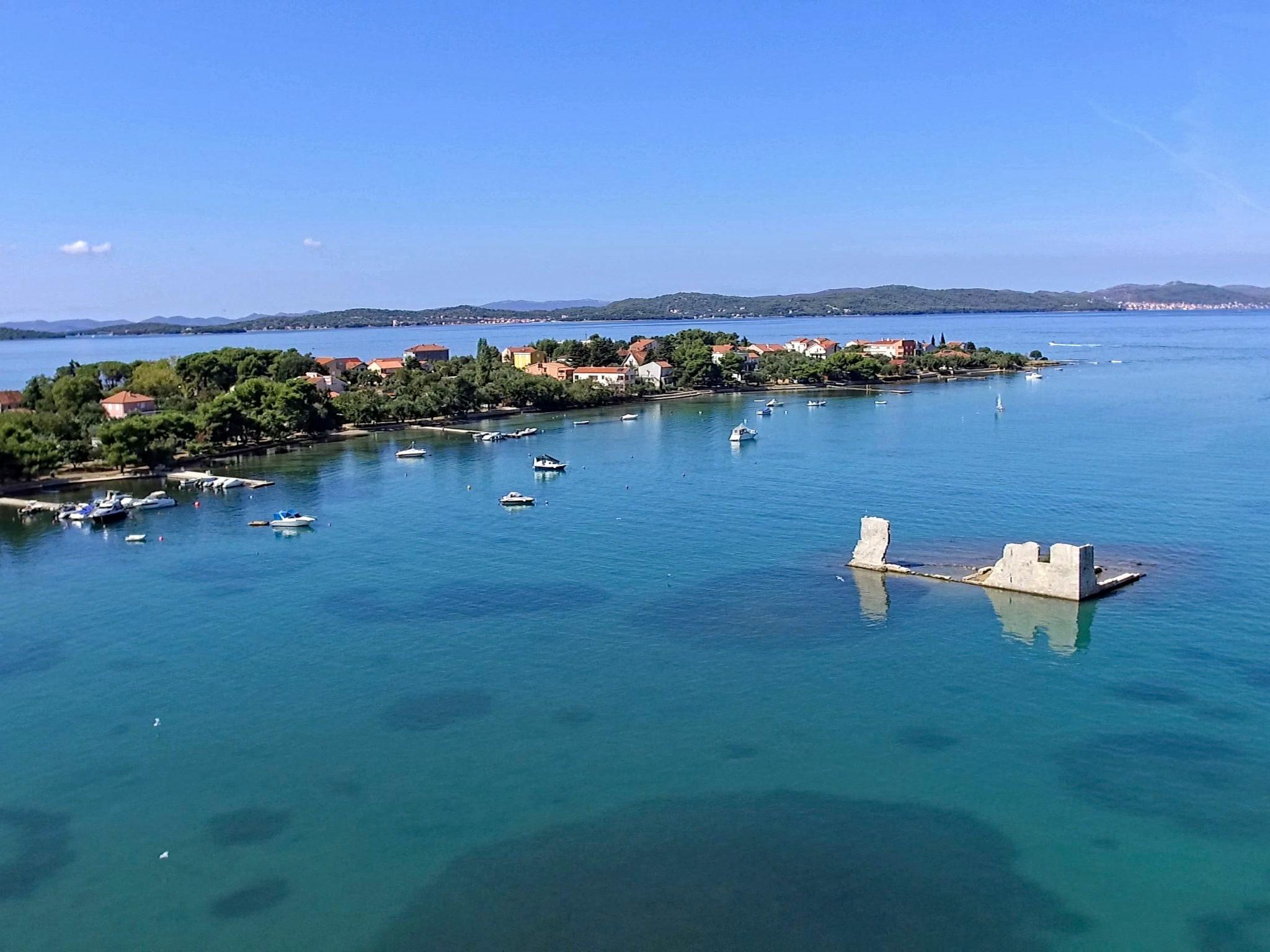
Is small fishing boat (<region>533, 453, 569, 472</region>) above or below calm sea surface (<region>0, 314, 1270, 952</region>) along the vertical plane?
above

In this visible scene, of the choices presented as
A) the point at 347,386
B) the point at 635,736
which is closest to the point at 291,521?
the point at 635,736

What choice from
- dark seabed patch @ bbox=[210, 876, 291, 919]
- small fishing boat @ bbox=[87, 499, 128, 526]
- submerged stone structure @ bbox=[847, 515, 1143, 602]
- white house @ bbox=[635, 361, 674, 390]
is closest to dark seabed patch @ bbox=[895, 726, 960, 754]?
submerged stone structure @ bbox=[847, 515, 1143, 602]

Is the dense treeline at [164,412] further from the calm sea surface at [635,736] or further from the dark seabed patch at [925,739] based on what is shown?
the dark seabed patch at [925,739]

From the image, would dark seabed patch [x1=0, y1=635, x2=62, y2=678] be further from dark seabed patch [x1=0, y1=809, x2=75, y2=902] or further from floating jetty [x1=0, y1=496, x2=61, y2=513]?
floating jetty [x1=0, y1=496, x2=61, y2=513]

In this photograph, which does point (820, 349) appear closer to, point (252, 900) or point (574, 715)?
point (574, 715)

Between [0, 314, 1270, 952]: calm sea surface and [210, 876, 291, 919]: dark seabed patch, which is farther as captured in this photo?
[210, 876, 291, 919]: dark seabed patch

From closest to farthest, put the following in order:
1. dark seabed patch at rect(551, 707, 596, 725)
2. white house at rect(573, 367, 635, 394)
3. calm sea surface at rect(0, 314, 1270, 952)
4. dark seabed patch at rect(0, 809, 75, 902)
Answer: calm sea surface at rect(0, 314, 1270, 952) → dark seabed patch at rect(0, 809, 75, 902) → dark seabed patch at rect(551, 707, 596, 725) → white house at rect(573, 367, 635, 394)
